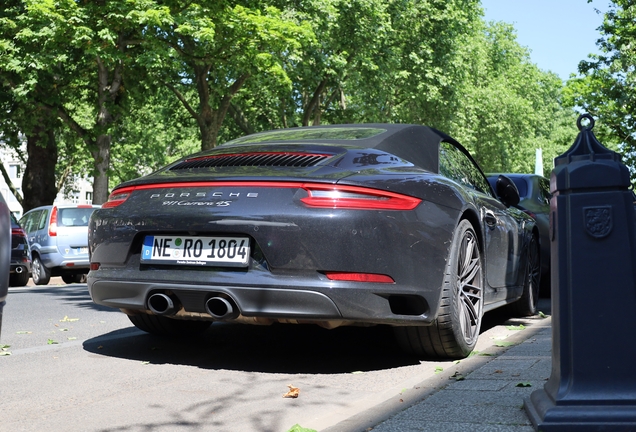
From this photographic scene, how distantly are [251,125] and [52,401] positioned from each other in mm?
30930

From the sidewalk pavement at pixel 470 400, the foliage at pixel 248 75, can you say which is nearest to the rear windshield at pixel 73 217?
the foliage at pixel 248 75

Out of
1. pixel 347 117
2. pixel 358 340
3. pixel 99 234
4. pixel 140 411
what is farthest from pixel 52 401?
pixel 347 117

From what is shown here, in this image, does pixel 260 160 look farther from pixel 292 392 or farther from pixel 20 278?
pixel 20 278

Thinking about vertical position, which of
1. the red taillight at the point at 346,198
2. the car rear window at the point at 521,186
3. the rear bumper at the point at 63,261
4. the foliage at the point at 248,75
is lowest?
the rear bumper at the point at 63,261

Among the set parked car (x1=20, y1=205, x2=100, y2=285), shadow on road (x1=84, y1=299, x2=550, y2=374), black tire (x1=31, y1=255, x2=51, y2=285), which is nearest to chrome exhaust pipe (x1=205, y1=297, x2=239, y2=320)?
shadow on road (x1=84, y1=299, x2=550, y2=374)

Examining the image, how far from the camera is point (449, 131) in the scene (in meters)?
37.7

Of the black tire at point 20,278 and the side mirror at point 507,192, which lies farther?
the black tire at point 20,278

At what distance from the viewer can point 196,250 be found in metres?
4.66

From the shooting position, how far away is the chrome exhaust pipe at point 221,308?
4562mm

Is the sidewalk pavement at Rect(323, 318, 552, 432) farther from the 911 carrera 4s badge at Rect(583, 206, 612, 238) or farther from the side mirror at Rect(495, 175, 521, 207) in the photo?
the side mirror at Rect(495, 175, 521, 207)

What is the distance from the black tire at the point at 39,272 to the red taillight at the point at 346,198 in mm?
13574

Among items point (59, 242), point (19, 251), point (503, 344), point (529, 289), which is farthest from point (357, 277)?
point (59, 242)

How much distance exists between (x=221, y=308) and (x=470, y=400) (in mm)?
1519

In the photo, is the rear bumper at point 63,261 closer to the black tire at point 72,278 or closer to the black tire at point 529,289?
the black tire at point 72,278
